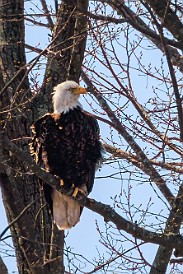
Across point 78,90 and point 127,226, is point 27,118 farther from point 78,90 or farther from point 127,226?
point 127,226

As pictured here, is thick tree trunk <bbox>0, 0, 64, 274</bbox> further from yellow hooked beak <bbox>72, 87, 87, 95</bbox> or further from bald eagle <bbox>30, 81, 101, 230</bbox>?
yellow hooked beak <bbox>72, 87, 87, 95</bbox>

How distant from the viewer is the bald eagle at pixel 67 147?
5504 millimetres

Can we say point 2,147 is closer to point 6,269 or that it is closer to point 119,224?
point 119,224

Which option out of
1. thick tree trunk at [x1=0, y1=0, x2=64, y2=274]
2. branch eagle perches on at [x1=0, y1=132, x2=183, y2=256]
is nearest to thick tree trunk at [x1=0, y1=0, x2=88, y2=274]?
thick tree trunk at [x1=0, y1=0, x2=64, y2=274]

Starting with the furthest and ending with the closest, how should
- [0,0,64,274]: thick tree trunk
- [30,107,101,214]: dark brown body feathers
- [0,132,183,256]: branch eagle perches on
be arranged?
1. [30,107,101,214]: dark brown body feathers
2. [0,0,64,274]: thick tree trunk
3. [0,132,183,256]: branch eagle perches on

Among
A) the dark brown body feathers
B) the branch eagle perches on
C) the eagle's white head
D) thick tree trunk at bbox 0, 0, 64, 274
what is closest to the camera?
the branch eagle perches on

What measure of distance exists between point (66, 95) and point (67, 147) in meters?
0.43

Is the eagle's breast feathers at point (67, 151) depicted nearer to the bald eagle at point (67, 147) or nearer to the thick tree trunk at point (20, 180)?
the bald eagle at point (67, 147)

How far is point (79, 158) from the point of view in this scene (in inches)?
220

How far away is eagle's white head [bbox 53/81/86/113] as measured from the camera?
225 inches

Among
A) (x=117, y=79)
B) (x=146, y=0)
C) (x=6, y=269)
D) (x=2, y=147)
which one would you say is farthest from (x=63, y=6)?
(x=6, y=269)

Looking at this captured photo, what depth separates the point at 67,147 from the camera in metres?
5.54

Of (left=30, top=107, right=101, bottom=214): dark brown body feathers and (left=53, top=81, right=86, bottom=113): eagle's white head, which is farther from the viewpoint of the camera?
(left=53, top=81, right=86, bottom=113): eagle's white head

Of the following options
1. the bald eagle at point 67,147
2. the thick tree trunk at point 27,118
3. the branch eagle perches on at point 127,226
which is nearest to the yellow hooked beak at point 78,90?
the bald eagle at point 67,147
